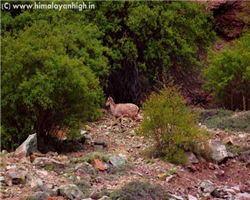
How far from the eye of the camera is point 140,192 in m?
7.71

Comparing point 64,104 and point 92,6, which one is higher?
point 92,6

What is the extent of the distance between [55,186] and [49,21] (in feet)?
25.3

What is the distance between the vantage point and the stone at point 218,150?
10.5 metres

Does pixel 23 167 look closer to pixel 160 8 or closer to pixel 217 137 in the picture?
pixel 217 137

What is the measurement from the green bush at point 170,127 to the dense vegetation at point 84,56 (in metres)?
1.11

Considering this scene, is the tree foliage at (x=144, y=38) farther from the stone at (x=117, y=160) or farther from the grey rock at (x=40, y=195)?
the grey rock at (x=40, y=195)

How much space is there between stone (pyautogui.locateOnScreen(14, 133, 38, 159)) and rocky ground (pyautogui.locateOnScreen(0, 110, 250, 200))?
7 centimetres

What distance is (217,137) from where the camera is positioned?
12.0m

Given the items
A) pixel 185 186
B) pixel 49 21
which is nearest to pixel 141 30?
pixel 49 21

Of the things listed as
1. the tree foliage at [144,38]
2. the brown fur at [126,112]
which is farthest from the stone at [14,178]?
the tree foliage at [144,38]

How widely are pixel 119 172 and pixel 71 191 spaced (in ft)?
5.82

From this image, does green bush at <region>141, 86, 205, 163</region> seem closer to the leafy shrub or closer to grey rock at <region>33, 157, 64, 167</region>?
the leafy shrub

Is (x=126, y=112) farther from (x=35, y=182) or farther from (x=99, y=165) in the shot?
(x=35, y=182)

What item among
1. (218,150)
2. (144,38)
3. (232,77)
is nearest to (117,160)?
(218,150)
